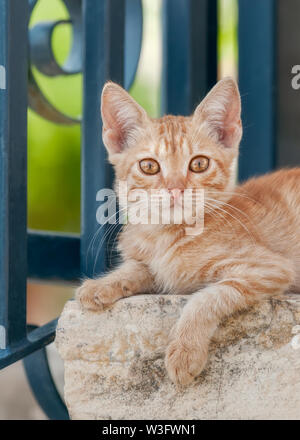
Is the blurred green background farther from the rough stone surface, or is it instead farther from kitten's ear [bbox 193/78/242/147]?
the rough stone surface

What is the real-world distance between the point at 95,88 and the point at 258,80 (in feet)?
3.28

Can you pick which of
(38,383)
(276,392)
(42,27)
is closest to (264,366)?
(276,392)

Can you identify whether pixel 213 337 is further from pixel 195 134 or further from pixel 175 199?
pixel 195 134

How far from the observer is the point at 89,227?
1715 millimetres

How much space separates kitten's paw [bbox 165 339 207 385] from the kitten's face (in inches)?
13.6

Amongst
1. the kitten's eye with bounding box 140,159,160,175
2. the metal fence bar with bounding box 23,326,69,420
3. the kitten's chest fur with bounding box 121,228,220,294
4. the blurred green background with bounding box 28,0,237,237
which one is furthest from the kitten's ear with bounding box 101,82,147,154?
the blurred green background with bounding box 28,0,237,237

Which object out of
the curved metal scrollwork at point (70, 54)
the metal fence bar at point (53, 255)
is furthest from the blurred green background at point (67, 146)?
the metal fence bar at point (53, 255)

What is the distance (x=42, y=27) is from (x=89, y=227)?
0.80 m

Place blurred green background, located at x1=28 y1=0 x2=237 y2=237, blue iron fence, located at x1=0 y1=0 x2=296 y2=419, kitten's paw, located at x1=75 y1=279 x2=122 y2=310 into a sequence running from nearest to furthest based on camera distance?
kitten's paw, located at x1=75 y1=279 x2=122 y2=310 < blue iron fence, located at x1=0 y1=0 x2=296 y2=419 < blurred green background, located at x1=28 y1=0 x2=237 y2=237

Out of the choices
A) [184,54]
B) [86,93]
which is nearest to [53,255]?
[86,93]

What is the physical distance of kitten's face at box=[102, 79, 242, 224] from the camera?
131 centimetres

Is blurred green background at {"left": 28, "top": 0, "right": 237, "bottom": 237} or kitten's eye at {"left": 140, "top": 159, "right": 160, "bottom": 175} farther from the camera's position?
blurred green background at {"left": 28, "top": 0, "right": 237, "bottom": 237}

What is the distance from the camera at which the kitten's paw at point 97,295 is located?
4.11ft

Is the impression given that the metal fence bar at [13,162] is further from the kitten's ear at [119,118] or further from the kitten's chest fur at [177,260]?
the kitten's chest fur at [177,260]
